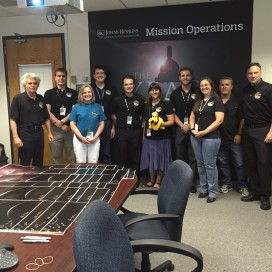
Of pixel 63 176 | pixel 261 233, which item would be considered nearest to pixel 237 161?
pixel 261 233

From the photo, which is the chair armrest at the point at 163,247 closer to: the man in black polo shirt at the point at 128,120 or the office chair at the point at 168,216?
the office chair at the point at 168,216

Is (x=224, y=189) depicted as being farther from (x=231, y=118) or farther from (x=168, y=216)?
(x=168, y=216)

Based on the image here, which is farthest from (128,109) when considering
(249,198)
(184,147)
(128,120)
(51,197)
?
(51,197)

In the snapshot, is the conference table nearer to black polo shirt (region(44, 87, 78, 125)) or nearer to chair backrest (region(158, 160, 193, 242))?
chair backrest (region(158, 160, 193, 242))

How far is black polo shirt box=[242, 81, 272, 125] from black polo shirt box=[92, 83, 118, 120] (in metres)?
1.81

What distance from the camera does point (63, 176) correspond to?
243 cm

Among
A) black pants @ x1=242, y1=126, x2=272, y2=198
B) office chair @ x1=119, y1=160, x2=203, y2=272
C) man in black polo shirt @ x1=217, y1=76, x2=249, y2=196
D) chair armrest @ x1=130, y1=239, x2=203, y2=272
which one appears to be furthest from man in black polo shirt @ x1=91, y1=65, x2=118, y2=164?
chair armrest @ x1=130, y1=239, x2=203, y2=272

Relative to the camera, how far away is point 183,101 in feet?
13.7

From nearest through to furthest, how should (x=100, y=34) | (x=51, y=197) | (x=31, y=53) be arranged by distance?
1. (x=51, y=197)
2. (x=100, y=34)
3. (x=31, y=53)

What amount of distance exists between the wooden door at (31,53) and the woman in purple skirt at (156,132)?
167cm

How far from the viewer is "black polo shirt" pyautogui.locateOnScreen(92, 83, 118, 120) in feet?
14.6

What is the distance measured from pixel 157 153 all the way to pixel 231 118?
1.02m

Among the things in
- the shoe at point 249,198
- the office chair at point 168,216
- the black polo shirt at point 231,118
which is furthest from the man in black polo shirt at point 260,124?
the office chair at point 168,216

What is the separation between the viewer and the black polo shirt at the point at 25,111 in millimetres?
3689
